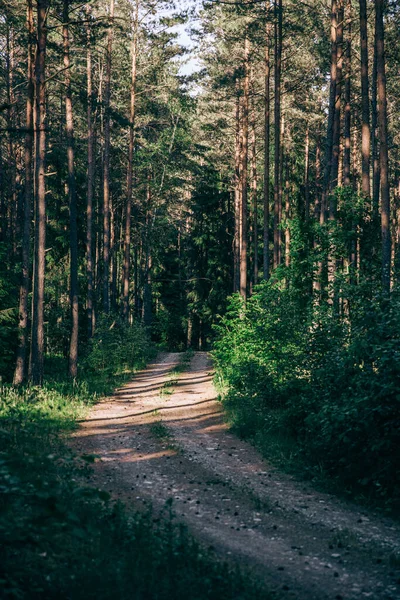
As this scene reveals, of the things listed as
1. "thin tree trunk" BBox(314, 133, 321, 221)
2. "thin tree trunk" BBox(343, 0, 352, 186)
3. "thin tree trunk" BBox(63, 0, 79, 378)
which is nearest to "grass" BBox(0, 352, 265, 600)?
"thin tree trunk" BBox(63, 0, 79, 378)

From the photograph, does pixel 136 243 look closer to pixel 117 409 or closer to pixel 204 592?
pixel 117 409

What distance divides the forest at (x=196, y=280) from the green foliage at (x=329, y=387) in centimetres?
5

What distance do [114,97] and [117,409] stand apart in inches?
887

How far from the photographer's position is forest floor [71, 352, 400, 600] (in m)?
5.90

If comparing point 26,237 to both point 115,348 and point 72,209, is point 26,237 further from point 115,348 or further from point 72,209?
point 115,348

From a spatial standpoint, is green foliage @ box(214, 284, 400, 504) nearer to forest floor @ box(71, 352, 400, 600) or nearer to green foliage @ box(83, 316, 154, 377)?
forest floor @ box(71, 352, 400, 600)

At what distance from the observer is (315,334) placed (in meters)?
12.1

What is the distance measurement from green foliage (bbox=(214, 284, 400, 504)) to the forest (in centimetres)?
5

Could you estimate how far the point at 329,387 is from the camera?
418 inches

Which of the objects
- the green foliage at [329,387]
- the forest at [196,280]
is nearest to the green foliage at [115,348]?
the forest at [196,280]

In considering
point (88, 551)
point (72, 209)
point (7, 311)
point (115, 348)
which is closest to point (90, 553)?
point (88, 551)

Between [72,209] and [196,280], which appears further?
[196,280]

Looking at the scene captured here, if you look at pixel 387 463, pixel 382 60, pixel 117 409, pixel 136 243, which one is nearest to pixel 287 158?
pixel 136 243

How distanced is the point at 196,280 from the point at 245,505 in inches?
1598
